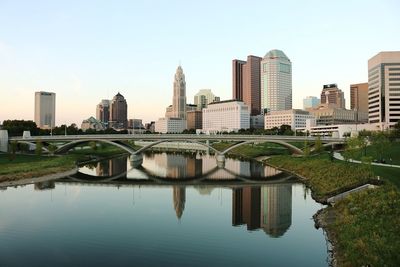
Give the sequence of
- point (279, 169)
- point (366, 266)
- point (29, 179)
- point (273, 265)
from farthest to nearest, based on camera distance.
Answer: point (279, 169)
point (29, 179)
point (273, 265)
point (366, 266)

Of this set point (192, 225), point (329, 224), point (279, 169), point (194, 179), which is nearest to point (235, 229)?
point (192, 225)

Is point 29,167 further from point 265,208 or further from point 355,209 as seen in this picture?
point 355,209

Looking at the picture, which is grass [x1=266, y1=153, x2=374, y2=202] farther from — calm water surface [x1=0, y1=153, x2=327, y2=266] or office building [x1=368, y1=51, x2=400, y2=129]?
office building [x1=368, y1=51, x2=400, y2=129]

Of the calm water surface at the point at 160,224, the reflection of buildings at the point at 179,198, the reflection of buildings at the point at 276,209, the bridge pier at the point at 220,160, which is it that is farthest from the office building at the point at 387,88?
the reflection of buildings at the point at 179,198

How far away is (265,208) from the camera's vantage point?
1468 inches

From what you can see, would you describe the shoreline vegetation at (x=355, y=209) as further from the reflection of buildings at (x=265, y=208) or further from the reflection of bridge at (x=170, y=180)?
the reflection of bridge at (x=170, y=180)

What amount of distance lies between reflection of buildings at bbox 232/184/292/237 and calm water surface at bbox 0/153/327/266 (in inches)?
3.6

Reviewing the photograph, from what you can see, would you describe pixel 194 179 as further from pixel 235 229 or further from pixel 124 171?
pixel 235 229

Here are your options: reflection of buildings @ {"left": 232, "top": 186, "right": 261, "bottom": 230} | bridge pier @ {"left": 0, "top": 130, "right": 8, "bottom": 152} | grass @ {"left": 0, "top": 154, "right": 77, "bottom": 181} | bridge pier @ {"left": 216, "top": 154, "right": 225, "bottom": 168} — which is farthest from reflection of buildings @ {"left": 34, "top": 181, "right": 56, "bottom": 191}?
bridge pier @ {"left": 0, "top": 130, "right": 8, "bottom": 152}

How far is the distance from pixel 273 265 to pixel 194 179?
37.1 m

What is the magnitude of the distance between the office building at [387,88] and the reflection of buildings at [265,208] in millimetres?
88126

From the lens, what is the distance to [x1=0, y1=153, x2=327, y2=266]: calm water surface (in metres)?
22.3

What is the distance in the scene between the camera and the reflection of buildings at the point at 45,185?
48.0m

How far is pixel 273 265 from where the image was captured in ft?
69.5
